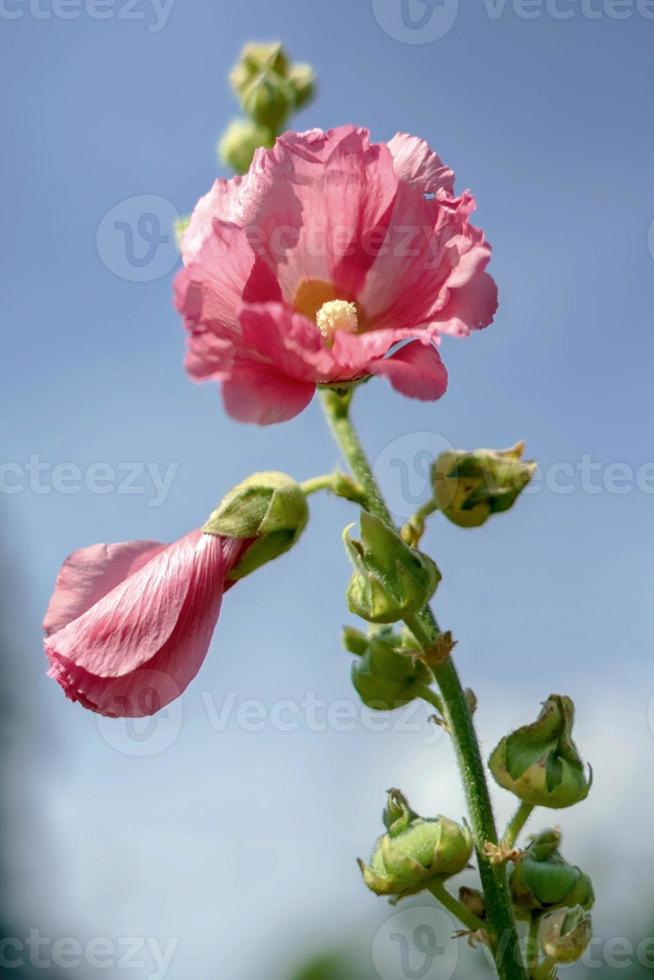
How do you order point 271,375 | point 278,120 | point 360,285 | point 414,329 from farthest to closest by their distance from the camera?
→ point 278,120 < point 360,285 < point 414,329 < point 271,375

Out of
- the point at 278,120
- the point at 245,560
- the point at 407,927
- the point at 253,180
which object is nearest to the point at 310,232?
the point at 253,180

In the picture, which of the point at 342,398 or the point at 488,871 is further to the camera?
the point at 342,398

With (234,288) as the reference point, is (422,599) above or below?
below

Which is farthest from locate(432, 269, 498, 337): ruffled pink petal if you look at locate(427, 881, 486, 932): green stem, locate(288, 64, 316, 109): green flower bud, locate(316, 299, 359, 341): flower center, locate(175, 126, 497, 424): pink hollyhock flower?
locate(288, 64, 316, 109): green flower bud

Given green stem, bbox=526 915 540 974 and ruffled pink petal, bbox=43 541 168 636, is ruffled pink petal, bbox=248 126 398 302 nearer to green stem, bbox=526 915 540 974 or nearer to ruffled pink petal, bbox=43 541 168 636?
ruffled pink petal, bbox=43 541 168 636

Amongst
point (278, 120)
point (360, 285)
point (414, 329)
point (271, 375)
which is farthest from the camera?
point (278, 120)

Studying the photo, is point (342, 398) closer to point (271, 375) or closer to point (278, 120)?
point (271, 375)

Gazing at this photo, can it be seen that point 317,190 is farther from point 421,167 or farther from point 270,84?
point 270,84

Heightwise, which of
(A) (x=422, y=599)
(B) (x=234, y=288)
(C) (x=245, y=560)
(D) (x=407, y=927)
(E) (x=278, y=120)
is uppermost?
(E) (x=278, y=120)
